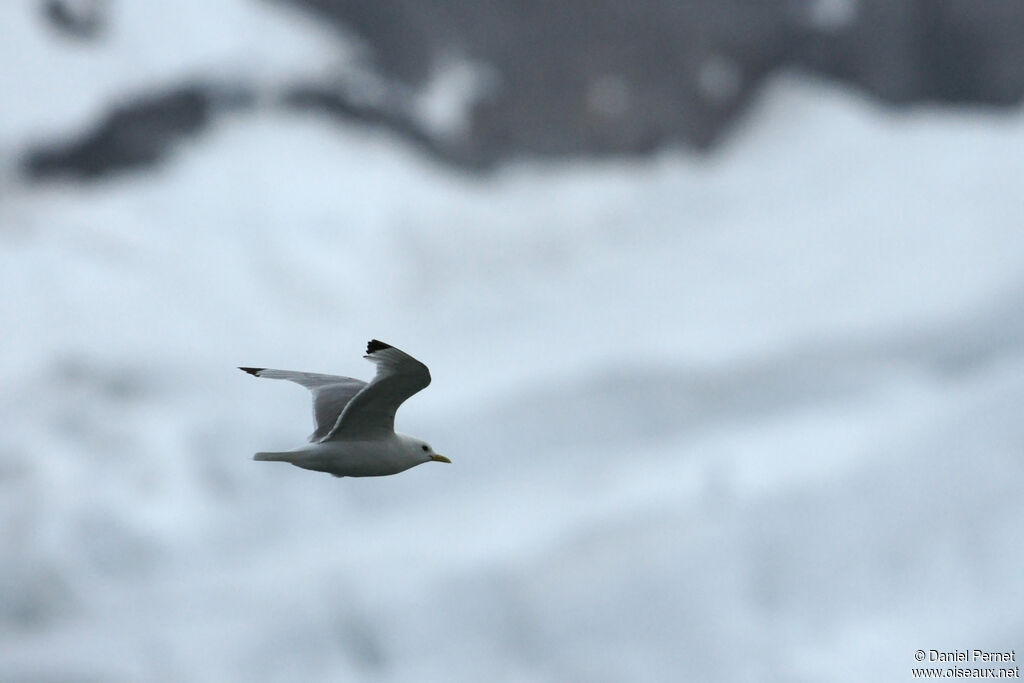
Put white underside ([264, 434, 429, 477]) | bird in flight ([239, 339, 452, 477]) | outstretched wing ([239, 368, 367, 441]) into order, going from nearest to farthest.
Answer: bird in flight ([239, 339, 452, 477])
white underside ([264, 434, 429, 477])
outstretched wing ([239, 368, 367, 441])

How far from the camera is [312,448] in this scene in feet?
89.0

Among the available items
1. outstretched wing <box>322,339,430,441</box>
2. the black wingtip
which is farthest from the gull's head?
the black wingtip

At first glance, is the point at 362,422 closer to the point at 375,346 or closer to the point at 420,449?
the point at 420,449

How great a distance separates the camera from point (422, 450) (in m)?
29.1

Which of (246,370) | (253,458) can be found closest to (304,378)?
(246,370)

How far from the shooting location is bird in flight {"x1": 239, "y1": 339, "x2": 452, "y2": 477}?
25.7 m

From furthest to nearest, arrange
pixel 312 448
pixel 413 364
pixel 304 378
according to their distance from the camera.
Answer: pixel 304 378, pixel 312 448, pixel 413 364

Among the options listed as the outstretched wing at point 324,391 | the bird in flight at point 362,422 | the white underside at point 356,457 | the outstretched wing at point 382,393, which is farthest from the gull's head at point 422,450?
the outstretched wing at point 324,391

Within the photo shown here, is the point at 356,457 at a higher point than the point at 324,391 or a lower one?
lower

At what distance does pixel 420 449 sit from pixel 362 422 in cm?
188

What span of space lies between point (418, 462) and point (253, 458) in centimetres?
388

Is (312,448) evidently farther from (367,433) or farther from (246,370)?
(246,370)

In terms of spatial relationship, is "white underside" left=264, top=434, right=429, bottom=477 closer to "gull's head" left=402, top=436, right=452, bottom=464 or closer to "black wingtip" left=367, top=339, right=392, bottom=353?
"gull's head" left=402, top=436, right=452, bottom=464

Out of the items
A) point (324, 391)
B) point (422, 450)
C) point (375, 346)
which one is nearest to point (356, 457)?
point (422, 450)
